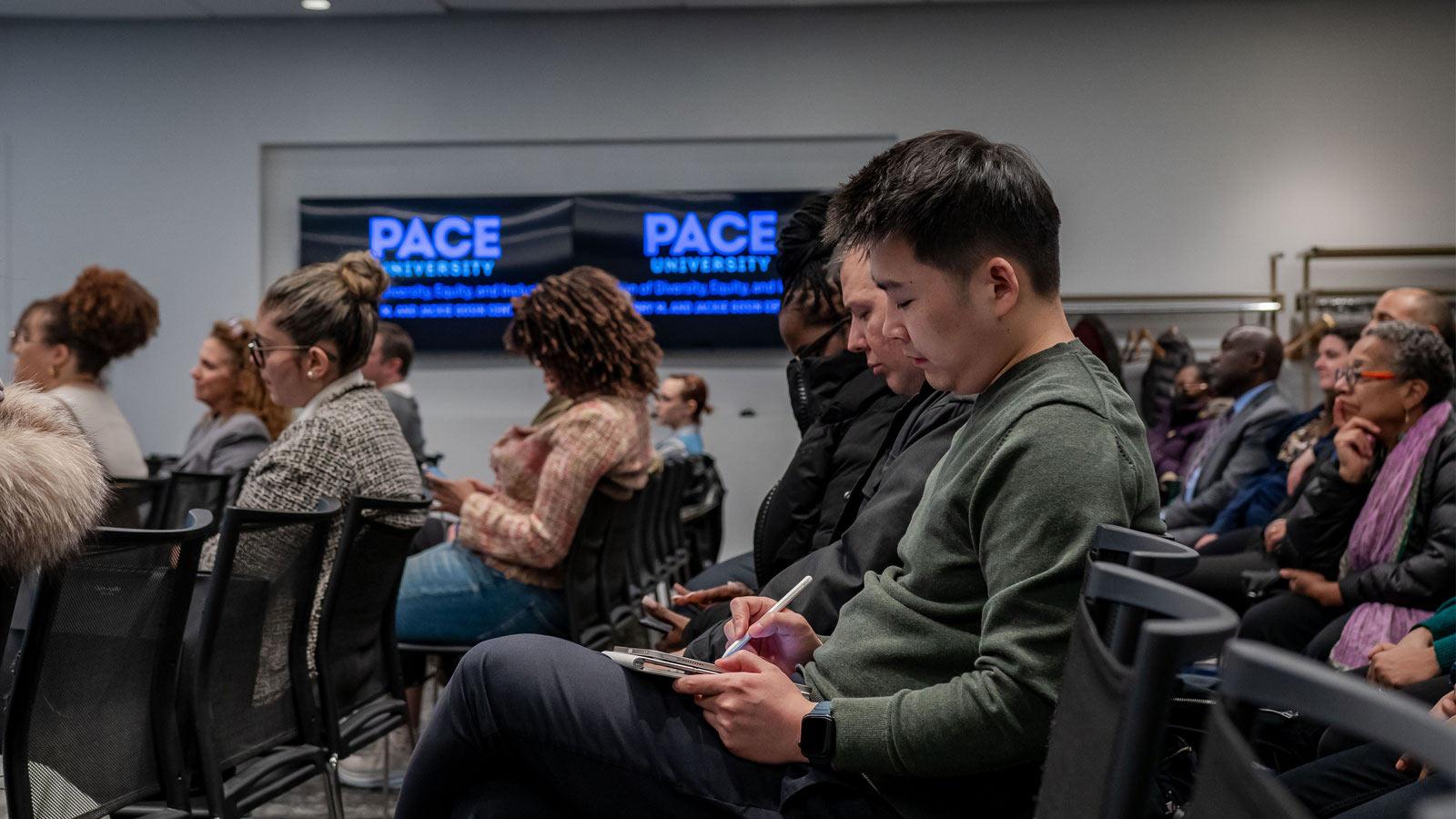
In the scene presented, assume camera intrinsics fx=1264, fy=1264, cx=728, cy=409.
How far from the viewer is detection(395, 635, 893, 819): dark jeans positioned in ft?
4.19

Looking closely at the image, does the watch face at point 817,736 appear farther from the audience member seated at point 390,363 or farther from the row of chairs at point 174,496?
the audience member seated at point 390,363

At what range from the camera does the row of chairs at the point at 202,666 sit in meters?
1.58

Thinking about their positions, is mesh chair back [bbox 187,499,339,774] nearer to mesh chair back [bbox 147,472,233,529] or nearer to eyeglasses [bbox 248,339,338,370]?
eyeglasses [bbox 248,339,338,370]

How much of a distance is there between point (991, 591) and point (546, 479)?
6.80 feet

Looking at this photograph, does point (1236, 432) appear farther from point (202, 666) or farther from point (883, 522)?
point (202, 666)

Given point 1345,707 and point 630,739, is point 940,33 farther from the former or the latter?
point 1345,707

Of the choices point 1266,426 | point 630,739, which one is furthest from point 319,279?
point 1266,426

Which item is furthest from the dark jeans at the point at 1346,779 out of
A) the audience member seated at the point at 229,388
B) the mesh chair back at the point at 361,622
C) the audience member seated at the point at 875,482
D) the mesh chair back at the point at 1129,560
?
the audience member seated at the point at 229,388

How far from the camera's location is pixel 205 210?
7.69 meters

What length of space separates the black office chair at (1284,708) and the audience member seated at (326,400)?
204 cm

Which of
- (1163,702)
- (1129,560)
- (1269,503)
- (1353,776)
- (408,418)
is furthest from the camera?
(408,418)

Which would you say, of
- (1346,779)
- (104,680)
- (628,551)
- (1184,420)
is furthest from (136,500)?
(1184,420)

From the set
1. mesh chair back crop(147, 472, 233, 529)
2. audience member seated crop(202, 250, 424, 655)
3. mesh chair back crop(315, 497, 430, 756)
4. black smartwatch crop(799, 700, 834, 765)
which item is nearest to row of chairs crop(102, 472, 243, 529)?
mesh chair back crop(147, 472, 233, 529)

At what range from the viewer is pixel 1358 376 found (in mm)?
3084
